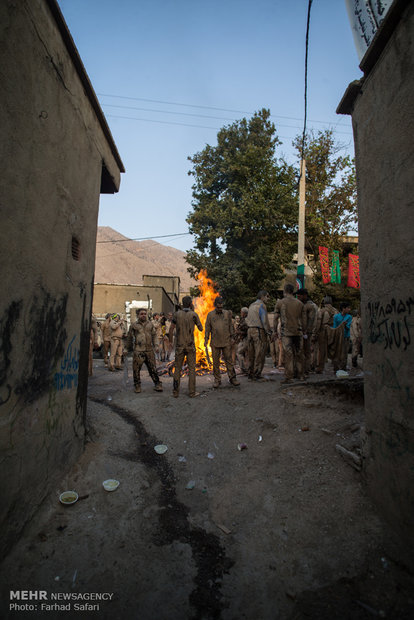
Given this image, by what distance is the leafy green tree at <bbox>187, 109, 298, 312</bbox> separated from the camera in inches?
734

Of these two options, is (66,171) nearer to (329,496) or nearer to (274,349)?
(329,496)

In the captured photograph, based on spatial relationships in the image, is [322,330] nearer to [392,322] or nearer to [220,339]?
[220,339]

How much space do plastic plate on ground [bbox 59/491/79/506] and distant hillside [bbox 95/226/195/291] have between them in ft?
247

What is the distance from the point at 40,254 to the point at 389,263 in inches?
132

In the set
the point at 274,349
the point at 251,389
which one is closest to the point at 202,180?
the point at 274,349

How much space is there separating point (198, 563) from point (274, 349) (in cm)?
877

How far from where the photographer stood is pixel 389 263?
9.92ft

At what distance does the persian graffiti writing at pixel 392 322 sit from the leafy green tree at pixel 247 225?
15.3 metres

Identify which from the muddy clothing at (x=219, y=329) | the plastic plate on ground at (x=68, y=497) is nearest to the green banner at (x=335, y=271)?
the muddy clothing at (x=219, y=329)

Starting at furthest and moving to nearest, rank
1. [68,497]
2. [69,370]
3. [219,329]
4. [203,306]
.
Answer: [203,306], [219,329], [69,370], [68,497]

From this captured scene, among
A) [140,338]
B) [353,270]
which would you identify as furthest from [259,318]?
[353,270]

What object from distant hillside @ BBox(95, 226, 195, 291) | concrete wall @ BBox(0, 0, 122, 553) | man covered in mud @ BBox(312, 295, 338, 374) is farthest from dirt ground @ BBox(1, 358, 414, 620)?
distant hillside @ BBox(95, 226, 195, 291)

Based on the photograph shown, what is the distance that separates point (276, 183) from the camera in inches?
750

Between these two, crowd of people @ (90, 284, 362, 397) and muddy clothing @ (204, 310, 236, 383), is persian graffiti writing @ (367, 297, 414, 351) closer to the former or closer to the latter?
crowd of people @ (90, 284, 362, 397)
